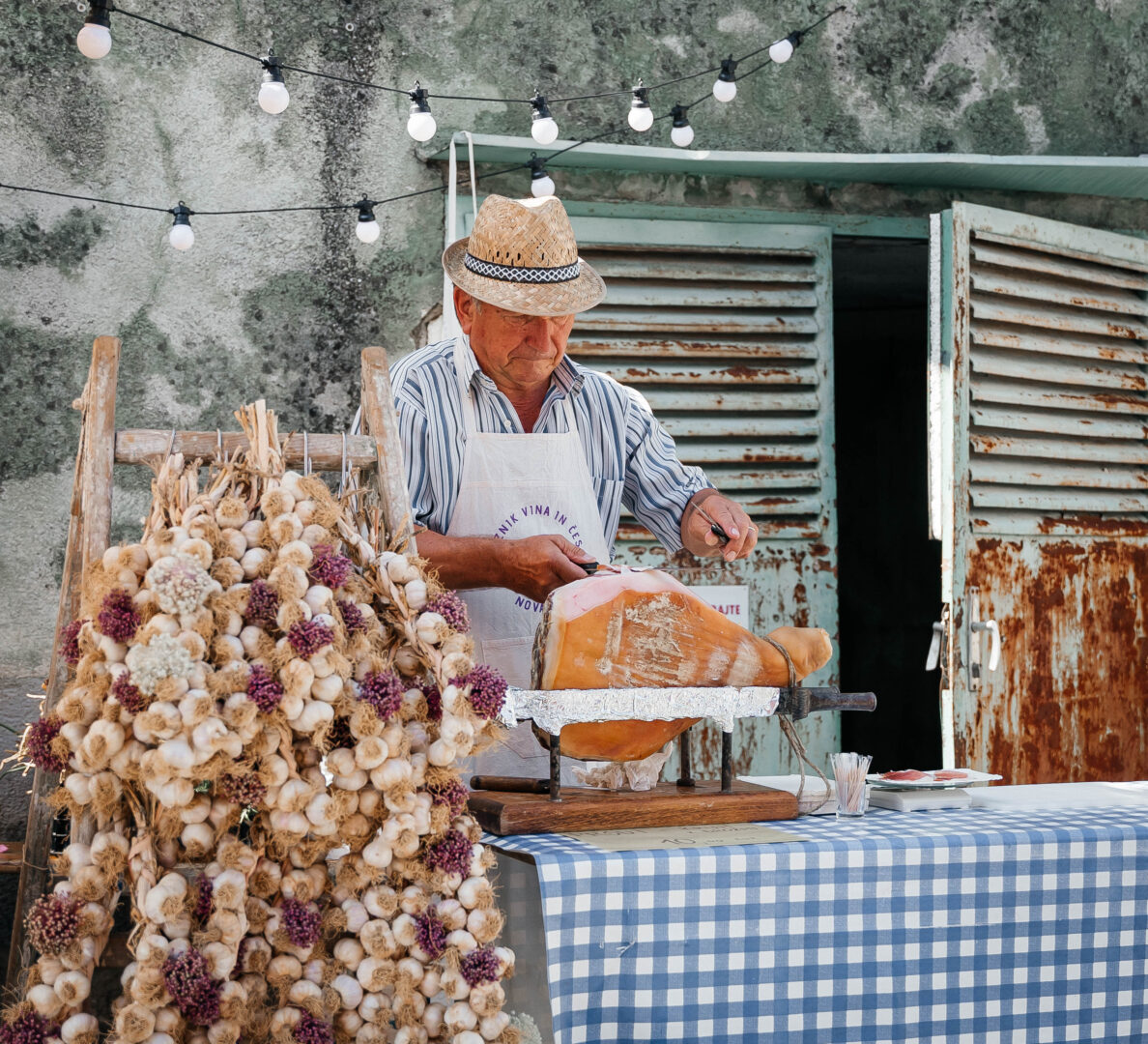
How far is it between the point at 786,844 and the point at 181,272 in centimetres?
308

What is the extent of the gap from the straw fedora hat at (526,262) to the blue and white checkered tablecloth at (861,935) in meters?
1.16

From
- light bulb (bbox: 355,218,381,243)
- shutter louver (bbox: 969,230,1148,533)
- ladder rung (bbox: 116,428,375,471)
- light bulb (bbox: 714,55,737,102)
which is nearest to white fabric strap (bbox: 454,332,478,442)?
ladder rung (bbox: 116,428,375,471)

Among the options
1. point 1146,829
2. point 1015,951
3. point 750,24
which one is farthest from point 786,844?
point 750,24

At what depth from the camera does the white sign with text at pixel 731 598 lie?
4.52 metres

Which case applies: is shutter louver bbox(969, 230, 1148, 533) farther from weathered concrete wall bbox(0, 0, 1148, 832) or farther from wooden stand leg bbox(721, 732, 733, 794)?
wooden stand leg bbox(721, 732, 733, 794)

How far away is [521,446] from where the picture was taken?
2988mm

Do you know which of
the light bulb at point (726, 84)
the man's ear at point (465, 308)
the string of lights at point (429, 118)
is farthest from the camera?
the light bulb at point (726, 84)

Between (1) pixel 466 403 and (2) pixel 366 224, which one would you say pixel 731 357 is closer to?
(2) pixel 366 224

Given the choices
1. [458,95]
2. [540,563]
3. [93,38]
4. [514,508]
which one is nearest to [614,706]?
[540,563]

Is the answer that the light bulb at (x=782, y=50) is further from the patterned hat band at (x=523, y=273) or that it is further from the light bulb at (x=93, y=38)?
the light bulb at (x=93, y=38)

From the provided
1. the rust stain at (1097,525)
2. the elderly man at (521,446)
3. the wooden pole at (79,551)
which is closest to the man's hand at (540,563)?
the elderly man at (521,446)

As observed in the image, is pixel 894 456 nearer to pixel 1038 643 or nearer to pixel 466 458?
pixel 1038 643

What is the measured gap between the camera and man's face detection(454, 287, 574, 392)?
2.82m

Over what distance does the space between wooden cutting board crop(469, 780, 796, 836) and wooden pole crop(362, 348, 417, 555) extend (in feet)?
1.71
